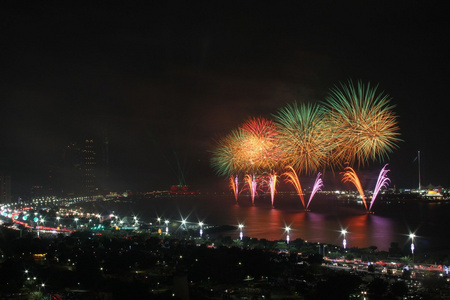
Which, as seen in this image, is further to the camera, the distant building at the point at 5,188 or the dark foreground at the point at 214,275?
the distant building at the point at 5,188

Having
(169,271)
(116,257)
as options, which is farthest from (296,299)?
(116,257)

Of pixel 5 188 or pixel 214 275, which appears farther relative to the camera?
pixel 5 188

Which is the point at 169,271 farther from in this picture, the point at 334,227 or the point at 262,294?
the point at 334,227

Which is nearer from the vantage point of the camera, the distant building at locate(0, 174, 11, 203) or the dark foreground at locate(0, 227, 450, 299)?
the dark foreground at locate(0, 227, 450, 299)
